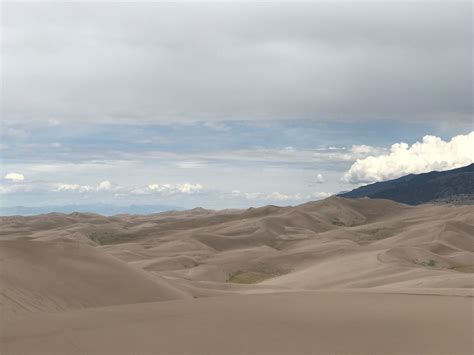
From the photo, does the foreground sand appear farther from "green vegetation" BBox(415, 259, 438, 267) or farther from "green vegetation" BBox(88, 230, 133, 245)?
"green vegetation" BBox(88, 230, 133, 245)

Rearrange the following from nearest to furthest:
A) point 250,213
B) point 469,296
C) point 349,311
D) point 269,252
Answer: point 349,311 < point 469,296 < point 269,252 < point 250,213

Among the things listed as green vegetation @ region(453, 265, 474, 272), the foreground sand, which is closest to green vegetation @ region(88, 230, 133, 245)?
green vegetation @ region(453, 265, 474, 272)

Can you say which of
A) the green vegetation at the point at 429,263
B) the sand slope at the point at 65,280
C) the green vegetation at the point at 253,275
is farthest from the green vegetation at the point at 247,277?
the sand slope at the point at 65,280

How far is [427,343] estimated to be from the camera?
883cm

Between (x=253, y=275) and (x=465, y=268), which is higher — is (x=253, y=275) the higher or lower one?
the lower one

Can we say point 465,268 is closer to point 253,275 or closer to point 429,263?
point 429,263

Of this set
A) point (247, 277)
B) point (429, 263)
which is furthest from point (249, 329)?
point (429, 263)

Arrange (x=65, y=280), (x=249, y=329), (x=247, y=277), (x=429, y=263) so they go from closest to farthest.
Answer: (x=249, y=329)
(x=65, y=280)
(x=429, y=263)
(x=247, y=277)

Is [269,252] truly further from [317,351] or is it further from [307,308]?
[317,351]

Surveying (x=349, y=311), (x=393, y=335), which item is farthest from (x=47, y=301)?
(x=393, y=335)

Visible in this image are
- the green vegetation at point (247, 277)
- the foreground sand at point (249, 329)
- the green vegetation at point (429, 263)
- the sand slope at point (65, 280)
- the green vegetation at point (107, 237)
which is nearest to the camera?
the foreground sand at point (249, 329)

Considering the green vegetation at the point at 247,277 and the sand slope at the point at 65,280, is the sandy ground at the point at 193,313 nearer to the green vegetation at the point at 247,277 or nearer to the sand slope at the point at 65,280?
the sand slope at the point at 65,280

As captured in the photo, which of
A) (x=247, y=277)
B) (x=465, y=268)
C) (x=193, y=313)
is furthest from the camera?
(x=247, y=277)

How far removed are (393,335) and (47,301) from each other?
263 inches
